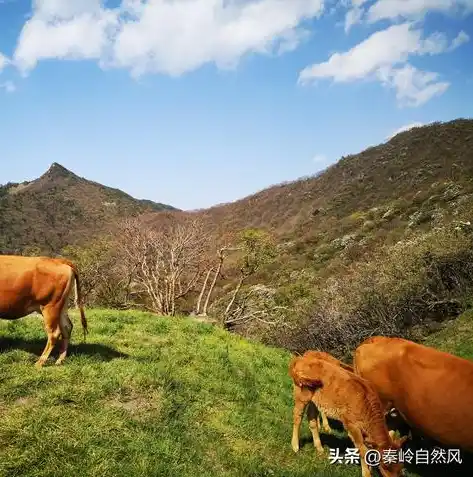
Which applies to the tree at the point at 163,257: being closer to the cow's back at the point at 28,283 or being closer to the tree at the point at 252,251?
the tree at the point at 252,251

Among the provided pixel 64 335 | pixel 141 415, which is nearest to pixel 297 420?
pixel 141 415

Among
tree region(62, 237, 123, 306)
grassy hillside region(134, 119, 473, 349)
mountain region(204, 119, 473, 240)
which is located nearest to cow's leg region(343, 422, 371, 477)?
grassy hillside region(134, 119, 473, 349)

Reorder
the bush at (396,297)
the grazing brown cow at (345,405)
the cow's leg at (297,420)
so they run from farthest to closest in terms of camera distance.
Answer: the bush at (396,297) < the cow's leg at (297,420) < the grazing brown cow at (345,405)

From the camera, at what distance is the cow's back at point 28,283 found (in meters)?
8.08

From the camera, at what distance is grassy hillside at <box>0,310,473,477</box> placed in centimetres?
562

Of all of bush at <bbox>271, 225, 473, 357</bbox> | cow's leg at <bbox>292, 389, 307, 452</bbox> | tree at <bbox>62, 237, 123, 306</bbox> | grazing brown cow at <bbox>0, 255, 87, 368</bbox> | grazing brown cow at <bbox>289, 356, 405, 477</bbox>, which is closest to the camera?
grazing brown cow at <bbox>289, 356, 405, 477</bbox>

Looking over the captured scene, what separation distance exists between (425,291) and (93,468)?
19.3m

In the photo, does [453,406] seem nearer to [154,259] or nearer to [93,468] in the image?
[93,468]

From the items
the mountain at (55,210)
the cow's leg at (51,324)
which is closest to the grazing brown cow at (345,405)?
the cow's leg at (51,324)

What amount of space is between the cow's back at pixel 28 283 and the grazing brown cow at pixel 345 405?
4.51 metres

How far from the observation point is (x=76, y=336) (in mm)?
10195

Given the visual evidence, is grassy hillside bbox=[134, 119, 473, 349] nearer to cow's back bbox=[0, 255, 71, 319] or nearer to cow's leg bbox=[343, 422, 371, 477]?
cow's leg bbox=[343, 422, 371, 477]

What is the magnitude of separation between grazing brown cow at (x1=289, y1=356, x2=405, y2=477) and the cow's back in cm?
451

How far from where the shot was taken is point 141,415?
6.84 meters
